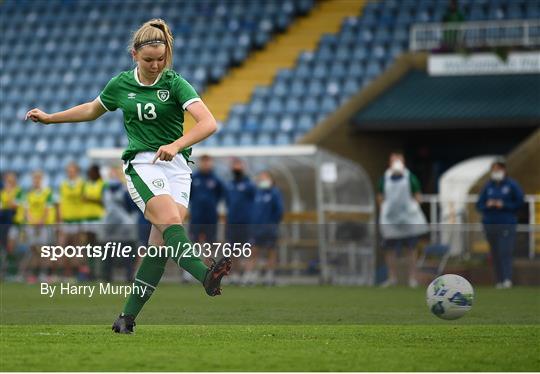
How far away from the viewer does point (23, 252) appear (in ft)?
62.4

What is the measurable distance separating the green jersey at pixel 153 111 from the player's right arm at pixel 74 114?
0.28 m

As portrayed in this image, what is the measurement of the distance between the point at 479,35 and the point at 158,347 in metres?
19.2

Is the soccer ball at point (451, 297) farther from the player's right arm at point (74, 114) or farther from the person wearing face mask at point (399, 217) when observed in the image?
the person wearing face mask at point (399, 217)

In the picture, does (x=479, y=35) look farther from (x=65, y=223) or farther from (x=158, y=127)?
(x=158, y=127)

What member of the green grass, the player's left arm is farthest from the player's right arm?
the green grass

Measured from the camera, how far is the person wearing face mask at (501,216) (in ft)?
61.9

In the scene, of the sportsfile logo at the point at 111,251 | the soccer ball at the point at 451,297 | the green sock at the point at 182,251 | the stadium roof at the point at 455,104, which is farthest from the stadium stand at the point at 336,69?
the green sock at the point at 182,251

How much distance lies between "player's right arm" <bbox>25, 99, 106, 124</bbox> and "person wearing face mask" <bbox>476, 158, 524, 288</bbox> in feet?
35.5

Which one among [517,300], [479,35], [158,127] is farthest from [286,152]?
[158,127]

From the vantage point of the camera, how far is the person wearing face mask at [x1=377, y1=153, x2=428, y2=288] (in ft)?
63.9

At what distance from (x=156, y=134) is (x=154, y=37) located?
672 mm

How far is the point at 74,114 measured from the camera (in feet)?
29.8

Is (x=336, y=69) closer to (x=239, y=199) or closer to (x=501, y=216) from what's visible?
(x=239, y=199)

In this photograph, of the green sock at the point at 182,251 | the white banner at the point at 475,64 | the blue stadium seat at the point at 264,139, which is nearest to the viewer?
the green sock at the point at 182,251
